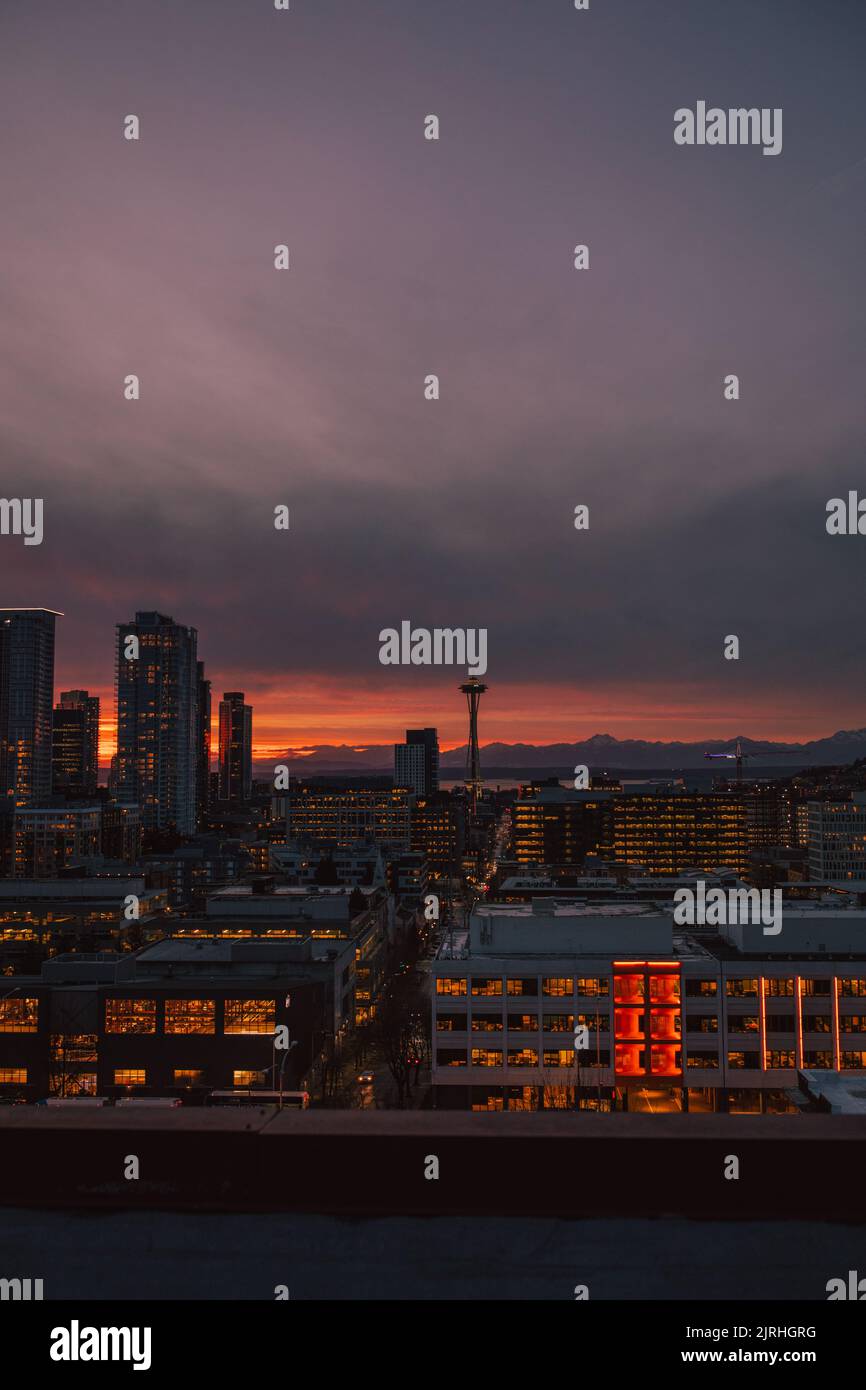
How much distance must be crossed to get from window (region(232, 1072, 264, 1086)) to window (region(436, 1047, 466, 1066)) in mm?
7522

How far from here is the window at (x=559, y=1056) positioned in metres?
35.2

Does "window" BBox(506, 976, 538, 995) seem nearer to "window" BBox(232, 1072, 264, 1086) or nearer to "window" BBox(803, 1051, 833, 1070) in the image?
"window" BBox(803, 1051, 833, 1070)

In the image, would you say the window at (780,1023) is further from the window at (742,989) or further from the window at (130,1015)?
the window at (130,1015)

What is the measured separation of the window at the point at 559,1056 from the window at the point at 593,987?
2313 mm

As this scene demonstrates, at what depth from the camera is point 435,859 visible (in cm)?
15475

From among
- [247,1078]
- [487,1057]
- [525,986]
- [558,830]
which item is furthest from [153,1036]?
[558,830]

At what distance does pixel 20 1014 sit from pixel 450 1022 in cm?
1910

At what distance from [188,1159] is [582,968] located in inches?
1350

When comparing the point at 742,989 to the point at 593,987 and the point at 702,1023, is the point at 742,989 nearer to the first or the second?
the point at 702,1023

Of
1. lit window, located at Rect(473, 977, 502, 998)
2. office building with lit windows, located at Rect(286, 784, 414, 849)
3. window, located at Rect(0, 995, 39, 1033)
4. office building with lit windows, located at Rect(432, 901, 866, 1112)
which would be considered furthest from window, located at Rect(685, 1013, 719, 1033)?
office building with lit windows, located at Rect(286, 784, 414, 849)

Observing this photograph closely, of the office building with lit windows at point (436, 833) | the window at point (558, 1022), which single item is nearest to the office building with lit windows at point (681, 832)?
the office building with lit windows at point (436, 833)

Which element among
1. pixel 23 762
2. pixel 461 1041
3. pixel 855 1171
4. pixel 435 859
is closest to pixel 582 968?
pixel 461 1041

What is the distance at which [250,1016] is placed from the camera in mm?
36750

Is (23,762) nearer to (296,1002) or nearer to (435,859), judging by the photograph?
(435,859)
